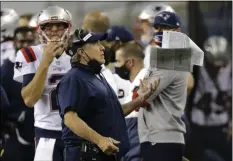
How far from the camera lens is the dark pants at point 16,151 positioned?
10102 mm

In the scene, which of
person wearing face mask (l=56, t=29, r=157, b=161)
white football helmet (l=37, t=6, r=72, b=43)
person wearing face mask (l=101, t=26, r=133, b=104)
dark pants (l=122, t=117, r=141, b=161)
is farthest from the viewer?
person wearing face mask (l=101, t=26, r=133, b=104)

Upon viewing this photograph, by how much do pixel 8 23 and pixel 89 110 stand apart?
178 inches

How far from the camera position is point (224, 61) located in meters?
12.3

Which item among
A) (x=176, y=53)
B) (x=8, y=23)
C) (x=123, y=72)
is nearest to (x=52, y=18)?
(x=176, y=53)

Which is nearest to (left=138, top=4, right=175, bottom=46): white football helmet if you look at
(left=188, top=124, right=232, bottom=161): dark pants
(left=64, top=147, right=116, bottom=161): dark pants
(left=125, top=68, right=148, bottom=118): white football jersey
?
(left=125, top=68, right=148, bottom=118): white football jersey

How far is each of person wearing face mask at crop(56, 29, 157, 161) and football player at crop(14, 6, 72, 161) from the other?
659mm

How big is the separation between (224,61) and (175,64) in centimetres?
419

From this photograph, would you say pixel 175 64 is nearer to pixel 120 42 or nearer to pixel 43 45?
pixel 43 45

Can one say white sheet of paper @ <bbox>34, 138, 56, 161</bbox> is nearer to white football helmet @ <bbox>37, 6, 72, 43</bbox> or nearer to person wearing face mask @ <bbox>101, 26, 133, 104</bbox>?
white football helmet @ <bbox>37, 6, 72, 43</bbox>

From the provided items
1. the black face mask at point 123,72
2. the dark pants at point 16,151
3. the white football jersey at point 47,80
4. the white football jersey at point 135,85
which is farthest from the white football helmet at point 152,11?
the white football jersey at point 47,80

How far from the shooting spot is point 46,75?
845 centimetres

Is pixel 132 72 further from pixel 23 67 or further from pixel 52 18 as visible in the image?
pixel 23 67

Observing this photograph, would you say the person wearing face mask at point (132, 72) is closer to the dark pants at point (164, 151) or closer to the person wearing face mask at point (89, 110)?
the dark pants at point (164, 151)

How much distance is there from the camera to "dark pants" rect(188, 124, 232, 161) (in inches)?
481
